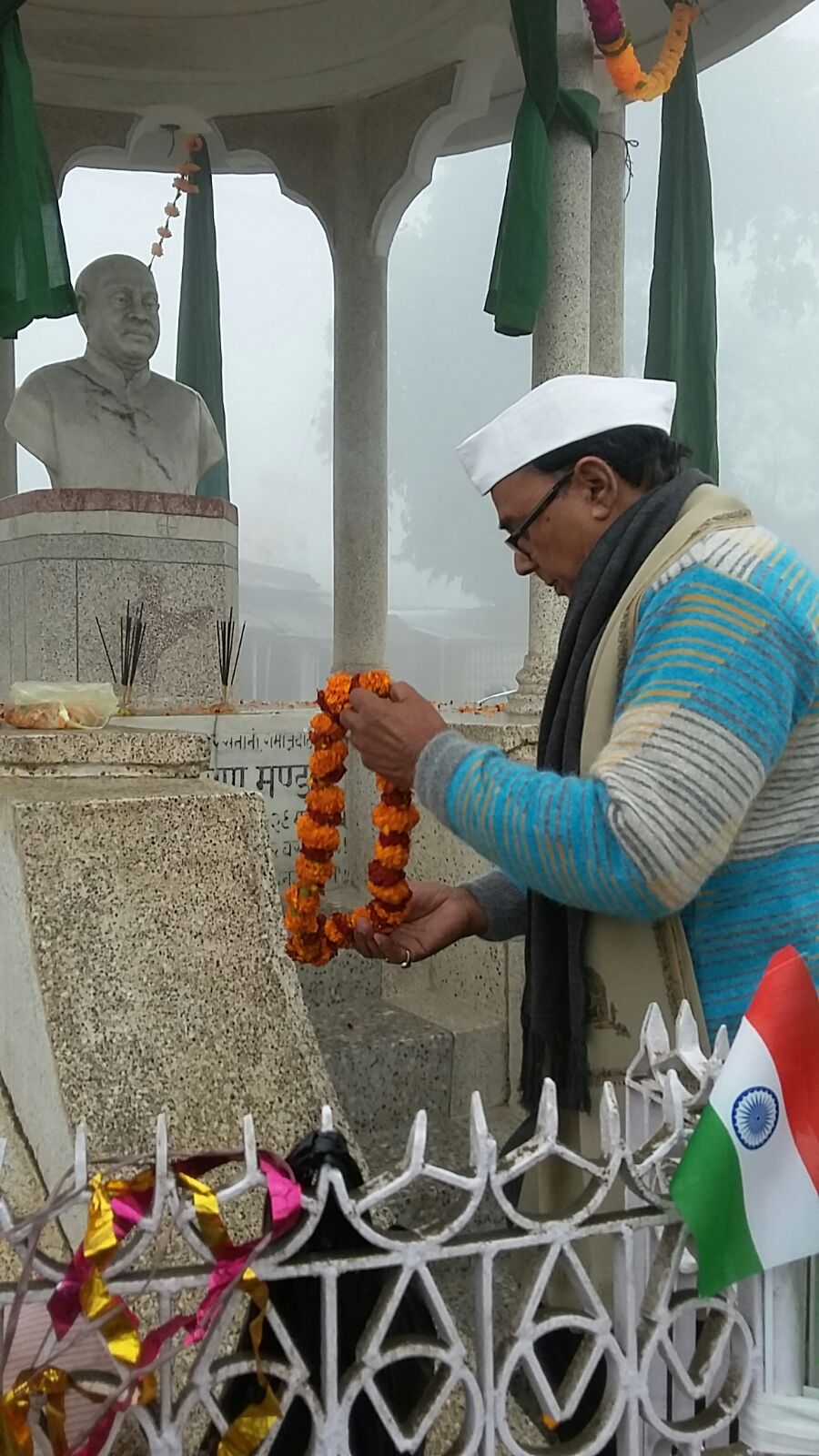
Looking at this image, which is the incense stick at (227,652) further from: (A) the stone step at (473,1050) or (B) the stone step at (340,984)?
(A) the stone step at (473,1050)

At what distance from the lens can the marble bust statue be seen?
537 cm

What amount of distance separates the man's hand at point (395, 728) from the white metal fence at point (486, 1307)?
47cm

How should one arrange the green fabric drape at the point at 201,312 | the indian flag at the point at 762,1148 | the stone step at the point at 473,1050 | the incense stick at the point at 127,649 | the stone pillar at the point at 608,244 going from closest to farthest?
the indian flag at the point at 762,1148, the stone step at the point at 473,1050, the incense stick at the point at 127,649, the stone pillar at the point at 608,244, the green fabric drape at the point at 201,312

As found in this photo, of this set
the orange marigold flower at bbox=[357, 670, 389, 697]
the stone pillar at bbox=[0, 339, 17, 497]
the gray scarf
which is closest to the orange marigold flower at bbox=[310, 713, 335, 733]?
the orange marigold flower at bbox=[357, 670, 389, 697]

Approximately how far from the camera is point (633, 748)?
3.90 feet

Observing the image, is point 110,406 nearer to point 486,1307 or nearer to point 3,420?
point 3,420

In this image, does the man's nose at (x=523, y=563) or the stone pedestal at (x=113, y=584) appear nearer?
the man's nose at (x=523, y=563)

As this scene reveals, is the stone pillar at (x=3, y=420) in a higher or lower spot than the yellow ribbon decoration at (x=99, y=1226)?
higher

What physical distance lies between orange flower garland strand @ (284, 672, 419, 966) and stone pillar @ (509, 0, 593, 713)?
2.82m

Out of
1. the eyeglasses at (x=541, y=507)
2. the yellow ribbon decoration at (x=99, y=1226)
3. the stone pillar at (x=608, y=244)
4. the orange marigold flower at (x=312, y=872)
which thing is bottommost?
the yellow ribbon decoration at (x=99, y=1226)

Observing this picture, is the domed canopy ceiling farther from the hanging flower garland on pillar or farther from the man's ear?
the man's ear

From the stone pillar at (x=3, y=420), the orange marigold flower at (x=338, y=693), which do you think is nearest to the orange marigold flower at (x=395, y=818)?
the orange marigold flower at (x=338, y=693)

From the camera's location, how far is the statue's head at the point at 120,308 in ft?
17.5

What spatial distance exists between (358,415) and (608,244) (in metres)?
1.67
